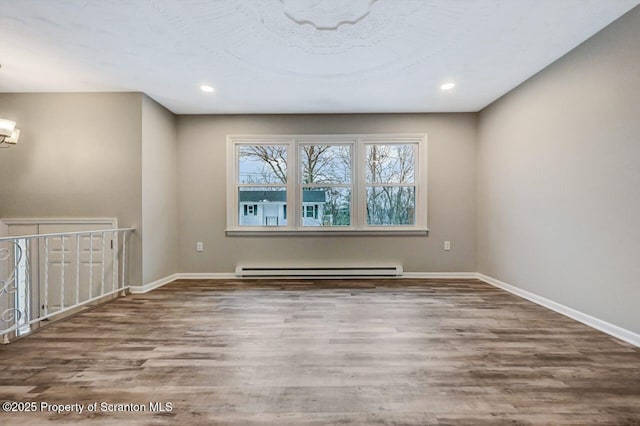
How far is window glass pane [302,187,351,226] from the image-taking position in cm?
428

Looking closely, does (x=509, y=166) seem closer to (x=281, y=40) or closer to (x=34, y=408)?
(x=281, y=40)

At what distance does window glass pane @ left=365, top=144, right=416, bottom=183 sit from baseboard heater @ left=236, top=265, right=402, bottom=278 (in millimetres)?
1366

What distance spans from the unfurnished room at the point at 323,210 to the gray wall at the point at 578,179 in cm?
2

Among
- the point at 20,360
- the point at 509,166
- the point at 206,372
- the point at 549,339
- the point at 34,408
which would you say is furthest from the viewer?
the point at 509,166

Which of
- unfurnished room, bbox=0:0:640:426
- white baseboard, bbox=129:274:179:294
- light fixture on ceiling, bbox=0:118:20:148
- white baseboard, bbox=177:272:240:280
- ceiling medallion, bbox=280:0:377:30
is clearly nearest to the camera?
unfurnished room, bbox=0:0:640:426

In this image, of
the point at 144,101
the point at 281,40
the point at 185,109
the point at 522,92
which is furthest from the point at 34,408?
the point at 522,92

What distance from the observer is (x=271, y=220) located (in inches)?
169

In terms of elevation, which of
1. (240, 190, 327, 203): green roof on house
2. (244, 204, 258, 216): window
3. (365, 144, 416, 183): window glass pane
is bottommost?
(244, 204, 258, 216): window

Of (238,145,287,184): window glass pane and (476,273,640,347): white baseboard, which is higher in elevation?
(238,145,287,184): window glass pane

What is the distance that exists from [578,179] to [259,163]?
12.6ft

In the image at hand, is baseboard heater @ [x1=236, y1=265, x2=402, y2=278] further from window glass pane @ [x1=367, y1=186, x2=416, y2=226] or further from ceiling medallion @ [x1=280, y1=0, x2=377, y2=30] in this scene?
ceiling medallion @ [x1=280, y1=0, x2=377, y2=30]

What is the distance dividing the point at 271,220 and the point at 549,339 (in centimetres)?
344

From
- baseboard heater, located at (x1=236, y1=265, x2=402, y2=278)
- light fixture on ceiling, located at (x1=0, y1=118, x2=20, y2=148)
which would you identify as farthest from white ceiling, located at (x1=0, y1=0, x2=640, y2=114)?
baseboard heater, located at (x1=236, y1=265, x2=402, y2=278)

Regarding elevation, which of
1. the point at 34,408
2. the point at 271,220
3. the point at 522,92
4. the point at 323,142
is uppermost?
the point at 522,92
